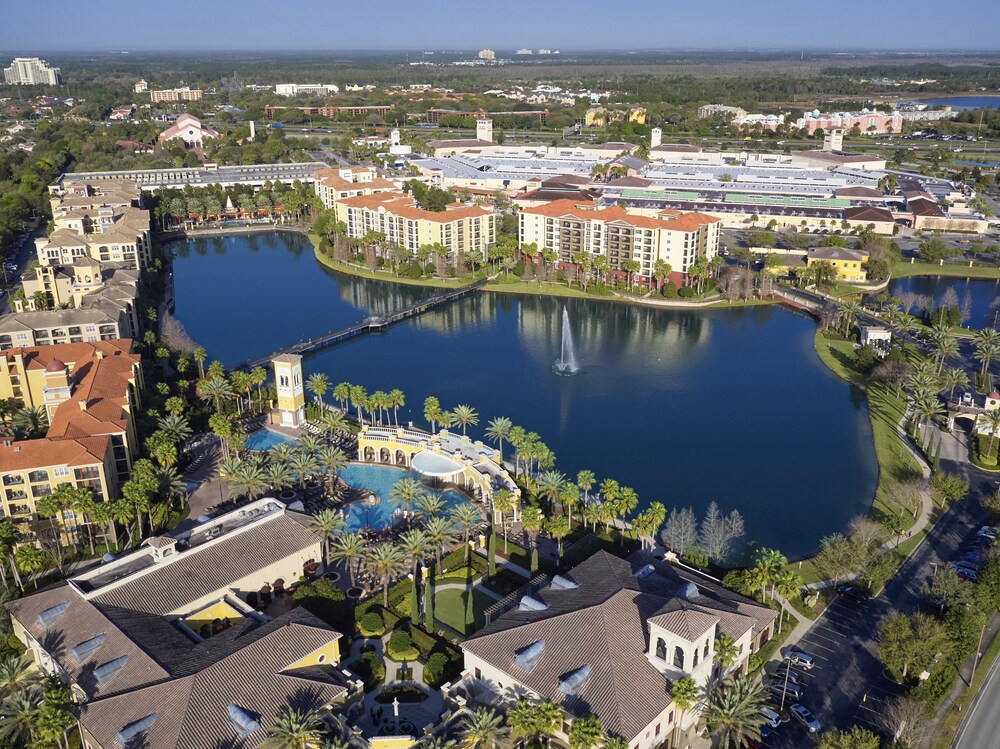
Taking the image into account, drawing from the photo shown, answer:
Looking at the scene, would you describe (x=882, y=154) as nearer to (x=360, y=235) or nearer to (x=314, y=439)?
(x=360, y=235)

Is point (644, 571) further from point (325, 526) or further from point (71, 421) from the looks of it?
point (71, 421)

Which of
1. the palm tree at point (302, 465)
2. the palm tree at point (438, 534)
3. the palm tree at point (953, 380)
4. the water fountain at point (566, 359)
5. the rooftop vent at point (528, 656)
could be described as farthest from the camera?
the water fountain at point (566, 359)

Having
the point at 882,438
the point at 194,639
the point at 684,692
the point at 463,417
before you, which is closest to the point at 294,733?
the point at 194,639

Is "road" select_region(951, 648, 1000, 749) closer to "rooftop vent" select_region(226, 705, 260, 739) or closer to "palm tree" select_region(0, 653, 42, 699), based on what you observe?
"rooftop vent" select_region(226, 705, 260, 739)

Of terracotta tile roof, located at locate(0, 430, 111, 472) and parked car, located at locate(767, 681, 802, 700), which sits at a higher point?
terracotta tile roof, located at locate(0, 430, 111, 472)

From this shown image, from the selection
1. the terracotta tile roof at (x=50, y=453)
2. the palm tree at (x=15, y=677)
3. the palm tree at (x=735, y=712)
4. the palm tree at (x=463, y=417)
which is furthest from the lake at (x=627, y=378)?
the palm tree at (x=15, y=677)

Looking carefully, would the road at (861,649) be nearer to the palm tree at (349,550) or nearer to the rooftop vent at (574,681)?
A: the rooftop vent at (574,681)

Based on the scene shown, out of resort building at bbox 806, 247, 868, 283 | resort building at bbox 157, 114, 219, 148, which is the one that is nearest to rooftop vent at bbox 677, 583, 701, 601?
resort building at bbox 806, 247, 868, 283

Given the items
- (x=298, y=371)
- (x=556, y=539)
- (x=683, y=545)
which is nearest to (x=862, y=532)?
(x=683, y=545)
